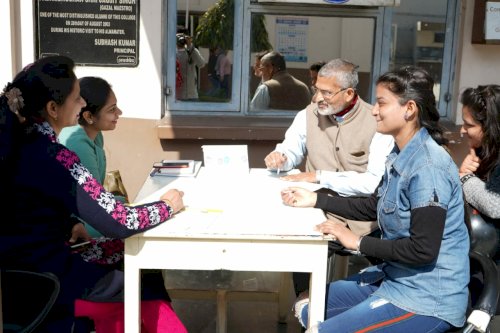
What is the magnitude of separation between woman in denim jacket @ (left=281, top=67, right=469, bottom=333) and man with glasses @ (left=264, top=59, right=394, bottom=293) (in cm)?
80

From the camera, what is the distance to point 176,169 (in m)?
3.71

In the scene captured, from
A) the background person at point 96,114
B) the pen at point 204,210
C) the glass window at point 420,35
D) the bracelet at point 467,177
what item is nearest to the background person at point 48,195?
the pen at point 204,210

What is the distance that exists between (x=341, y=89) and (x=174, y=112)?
80.9 inches

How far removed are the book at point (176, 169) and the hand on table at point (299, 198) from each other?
705 mm

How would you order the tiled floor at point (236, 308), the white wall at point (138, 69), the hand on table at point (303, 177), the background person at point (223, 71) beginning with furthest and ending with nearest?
1. the background person at point (223, 71)
2. the white wall at point (138, 69)
3. the tiled floor at point (236, 308)
4. the hand on table at point (303, 177)

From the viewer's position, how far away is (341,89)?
3.59 metres

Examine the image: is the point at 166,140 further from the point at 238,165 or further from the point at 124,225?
the point at 124,225

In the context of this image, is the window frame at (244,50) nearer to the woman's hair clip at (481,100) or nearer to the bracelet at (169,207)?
the woman's hair clip at (481,100)

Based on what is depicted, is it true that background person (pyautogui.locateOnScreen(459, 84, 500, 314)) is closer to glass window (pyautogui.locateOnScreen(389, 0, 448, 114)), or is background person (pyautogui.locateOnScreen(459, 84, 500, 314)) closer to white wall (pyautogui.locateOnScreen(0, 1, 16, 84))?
glass window (pyautogui.locateOnScreen(389, 0, 448, 114))

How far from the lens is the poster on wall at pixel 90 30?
16.4 ft

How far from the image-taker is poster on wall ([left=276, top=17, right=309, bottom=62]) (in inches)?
209

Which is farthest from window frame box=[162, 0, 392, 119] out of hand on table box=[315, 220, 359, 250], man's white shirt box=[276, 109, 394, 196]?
hand on table box=[315, 220, 359, 250]

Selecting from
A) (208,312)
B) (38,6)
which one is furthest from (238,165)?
(38,6)

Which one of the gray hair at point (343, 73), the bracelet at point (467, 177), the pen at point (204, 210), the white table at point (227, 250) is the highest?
the gray hair at point (343, 73)
